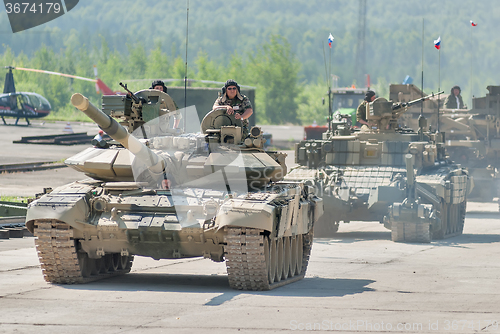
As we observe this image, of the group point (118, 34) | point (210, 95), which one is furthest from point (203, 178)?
point (118, 34)

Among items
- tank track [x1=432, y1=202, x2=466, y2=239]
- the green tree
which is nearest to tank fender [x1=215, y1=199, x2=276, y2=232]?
tank track [x1=432, y1=202, x2=466, y2=239]

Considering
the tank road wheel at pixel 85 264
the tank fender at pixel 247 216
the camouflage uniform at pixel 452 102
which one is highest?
the camouflage uniform at pixel 452 102

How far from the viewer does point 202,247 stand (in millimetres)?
13258

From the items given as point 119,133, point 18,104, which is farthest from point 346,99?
point 119,133

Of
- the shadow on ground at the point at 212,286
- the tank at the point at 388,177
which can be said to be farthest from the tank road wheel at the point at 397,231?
the shadow on ground at the point at 212,286

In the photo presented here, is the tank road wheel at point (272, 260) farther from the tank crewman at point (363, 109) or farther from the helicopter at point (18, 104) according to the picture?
the helicopter at point (18, 104)

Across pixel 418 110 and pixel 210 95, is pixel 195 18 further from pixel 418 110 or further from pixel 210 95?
pixel 418 110

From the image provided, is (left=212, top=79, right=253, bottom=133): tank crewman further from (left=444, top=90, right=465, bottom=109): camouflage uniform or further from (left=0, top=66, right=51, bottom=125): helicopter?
(left=0, top=66, right=51, bottom=125): helicopter

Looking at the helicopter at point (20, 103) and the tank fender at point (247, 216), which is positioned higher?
the helicopter at point (20, 103)

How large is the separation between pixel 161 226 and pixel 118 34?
113 meters

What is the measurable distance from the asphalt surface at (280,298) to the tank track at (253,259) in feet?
0.78

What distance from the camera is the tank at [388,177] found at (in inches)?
830

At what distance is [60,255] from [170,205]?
5.86ft

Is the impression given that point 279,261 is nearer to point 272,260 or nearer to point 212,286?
point 272,260
